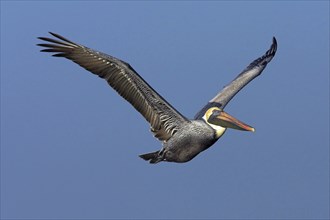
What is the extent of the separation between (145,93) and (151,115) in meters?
0.48

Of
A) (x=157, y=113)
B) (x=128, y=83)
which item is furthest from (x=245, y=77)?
(x=128, y=83)

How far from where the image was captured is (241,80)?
14672mm

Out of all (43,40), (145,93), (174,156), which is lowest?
(174,156)

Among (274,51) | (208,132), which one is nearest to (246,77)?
(274,51)

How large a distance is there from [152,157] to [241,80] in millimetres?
2973

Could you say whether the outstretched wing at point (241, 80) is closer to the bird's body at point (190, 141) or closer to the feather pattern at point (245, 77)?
the feather pattern at point (245, 77)

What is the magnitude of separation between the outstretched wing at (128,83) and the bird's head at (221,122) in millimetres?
503

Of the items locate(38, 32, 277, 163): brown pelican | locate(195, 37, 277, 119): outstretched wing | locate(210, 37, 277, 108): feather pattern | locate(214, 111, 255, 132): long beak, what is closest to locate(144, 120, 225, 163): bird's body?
locate(38, 32, 277, 163): brown pelican

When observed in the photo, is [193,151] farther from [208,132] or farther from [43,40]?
[43,40]

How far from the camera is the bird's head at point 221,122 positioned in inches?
488

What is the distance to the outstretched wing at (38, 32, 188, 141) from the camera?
1198 cm

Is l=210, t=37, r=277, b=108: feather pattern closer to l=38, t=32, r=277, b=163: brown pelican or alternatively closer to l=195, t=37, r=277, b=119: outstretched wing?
l=195, t=37, r=277, b=119: outstretched wing

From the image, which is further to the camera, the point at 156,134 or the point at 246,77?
the point at 246,77

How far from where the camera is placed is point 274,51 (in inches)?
642
